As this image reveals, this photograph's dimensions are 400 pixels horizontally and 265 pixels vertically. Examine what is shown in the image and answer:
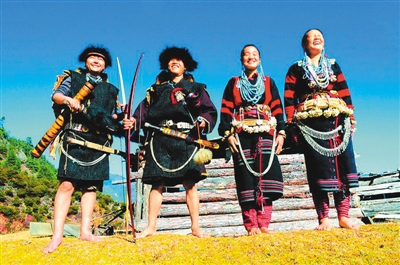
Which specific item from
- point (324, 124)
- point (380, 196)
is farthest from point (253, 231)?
point (380, 196)

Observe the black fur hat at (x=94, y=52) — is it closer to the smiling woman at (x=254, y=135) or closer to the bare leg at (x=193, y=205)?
the smiling woman at (x=254, y=135)

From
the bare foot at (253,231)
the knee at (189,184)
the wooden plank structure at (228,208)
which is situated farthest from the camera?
the wooden plank structure at (228,208)

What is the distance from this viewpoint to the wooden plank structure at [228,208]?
27.5 ft

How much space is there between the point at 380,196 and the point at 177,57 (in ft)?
30.9

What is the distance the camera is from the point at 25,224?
17.7 m

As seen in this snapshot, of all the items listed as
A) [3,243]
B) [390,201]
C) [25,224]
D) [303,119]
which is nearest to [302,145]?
[303,119]

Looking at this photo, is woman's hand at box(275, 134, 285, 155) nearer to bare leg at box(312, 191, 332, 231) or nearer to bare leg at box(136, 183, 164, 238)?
bare leg at box(312, 191, 332, 231)

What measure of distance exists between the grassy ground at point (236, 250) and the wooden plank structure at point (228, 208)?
13.8 feet

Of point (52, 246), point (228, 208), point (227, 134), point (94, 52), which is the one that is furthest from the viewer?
point (228, 208)

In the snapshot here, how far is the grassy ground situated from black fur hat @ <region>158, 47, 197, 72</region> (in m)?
2.35

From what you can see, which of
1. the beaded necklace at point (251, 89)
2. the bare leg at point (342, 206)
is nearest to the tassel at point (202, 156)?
the beaded necklace at point (251, 89)

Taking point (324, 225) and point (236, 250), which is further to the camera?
point (324, 225)

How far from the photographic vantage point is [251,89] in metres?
4.62

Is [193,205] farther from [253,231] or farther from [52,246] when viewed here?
[52,246]
